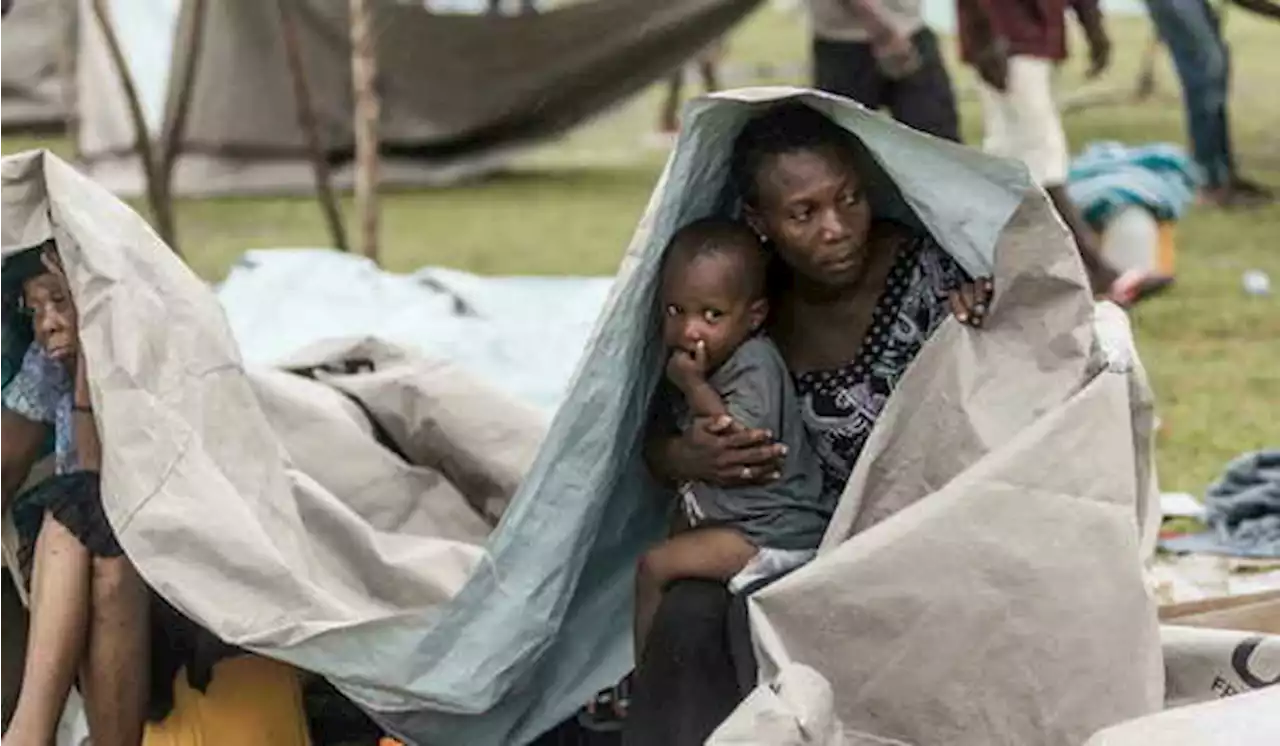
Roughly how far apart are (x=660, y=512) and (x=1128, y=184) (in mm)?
3511

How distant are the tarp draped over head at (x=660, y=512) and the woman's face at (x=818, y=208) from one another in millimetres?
50

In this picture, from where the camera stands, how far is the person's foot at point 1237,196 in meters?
7.29

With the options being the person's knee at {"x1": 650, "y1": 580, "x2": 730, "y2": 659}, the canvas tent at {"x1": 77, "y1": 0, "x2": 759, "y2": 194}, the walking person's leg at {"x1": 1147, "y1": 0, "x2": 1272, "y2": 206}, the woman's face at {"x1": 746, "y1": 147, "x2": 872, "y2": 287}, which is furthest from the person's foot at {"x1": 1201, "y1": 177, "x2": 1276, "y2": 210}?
the person's knee at {"x1": 650, "y1": 580, "x2": 730, "y2": 659}

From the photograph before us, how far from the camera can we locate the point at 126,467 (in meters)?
2.40

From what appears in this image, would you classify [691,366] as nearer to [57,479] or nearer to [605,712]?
[605,712]

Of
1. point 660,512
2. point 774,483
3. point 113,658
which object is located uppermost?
point 774,483

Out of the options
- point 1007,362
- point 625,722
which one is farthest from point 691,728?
point 1007,362

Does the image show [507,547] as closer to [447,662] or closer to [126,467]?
[447,662]

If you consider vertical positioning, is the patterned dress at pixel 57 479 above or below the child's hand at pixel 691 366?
below

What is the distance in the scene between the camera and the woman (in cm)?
230

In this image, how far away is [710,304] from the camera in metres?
2.36

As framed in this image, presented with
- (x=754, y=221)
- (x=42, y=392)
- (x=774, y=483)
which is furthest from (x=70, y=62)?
(x=774, y=483)

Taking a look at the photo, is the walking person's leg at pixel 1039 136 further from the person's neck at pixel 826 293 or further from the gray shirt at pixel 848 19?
the person's neck at pixel 826 293

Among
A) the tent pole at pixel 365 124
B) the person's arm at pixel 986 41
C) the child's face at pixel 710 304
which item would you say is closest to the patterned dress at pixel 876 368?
the child's face at pixel 710 304
